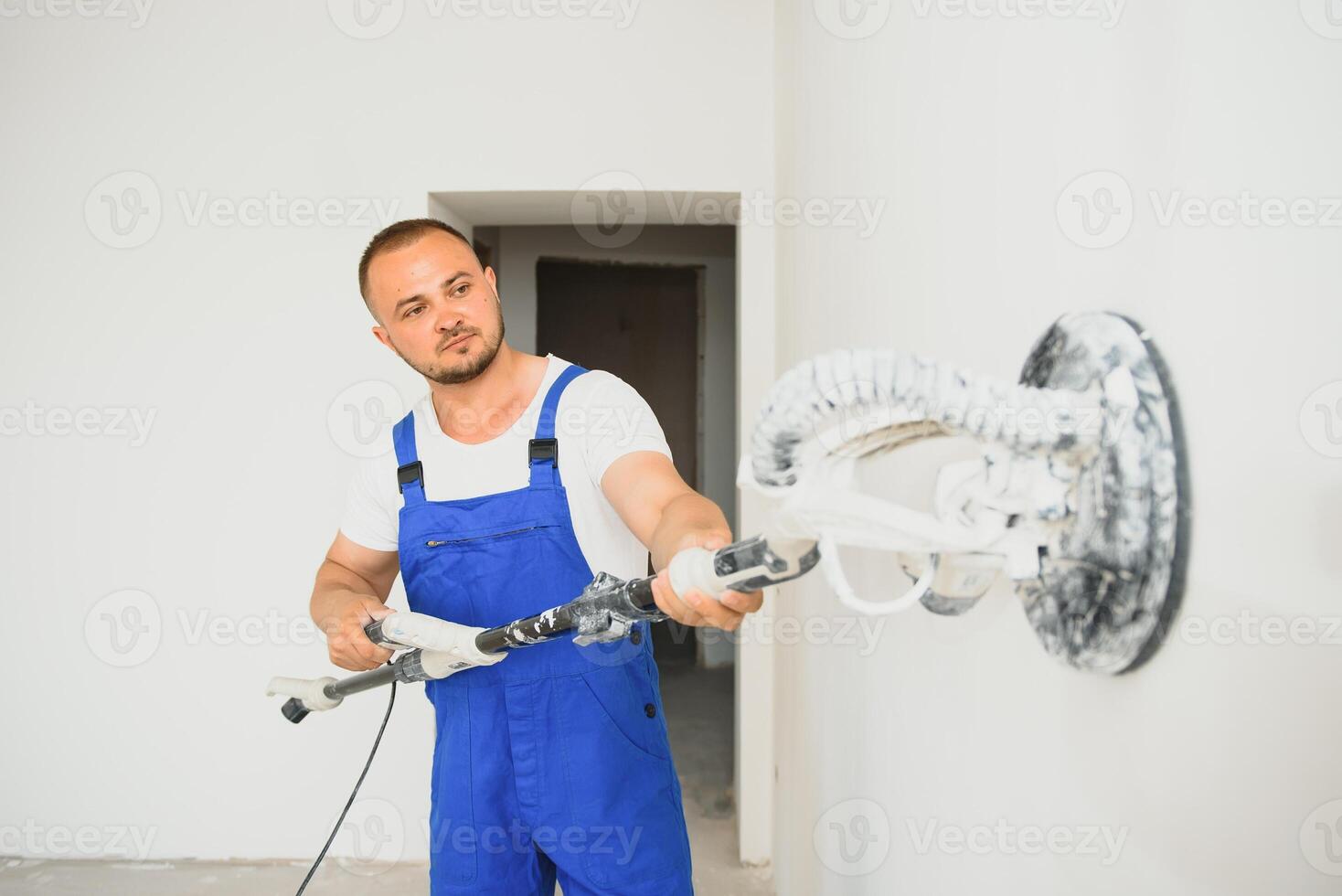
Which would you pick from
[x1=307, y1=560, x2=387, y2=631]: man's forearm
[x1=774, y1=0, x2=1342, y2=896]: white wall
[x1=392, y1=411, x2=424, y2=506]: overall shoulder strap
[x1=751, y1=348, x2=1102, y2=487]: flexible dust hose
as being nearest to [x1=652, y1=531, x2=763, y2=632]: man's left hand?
[x1=774, y1=0, x2=1342, y2=896]: white wall

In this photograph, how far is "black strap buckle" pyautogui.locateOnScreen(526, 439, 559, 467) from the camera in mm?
1367

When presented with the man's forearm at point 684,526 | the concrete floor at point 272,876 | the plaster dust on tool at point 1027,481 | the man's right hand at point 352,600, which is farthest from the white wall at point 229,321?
the plaster dust on tool at point 1027,481

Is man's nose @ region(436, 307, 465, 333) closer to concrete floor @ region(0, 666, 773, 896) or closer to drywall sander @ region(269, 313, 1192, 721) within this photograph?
drywall sander @ region(269, 313, 1192, 721)

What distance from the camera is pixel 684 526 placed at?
1.08 m

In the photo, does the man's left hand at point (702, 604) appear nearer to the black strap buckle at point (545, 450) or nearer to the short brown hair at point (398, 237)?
the black strap buckle at point (545, 450)

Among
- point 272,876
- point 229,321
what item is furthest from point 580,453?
point 272,876

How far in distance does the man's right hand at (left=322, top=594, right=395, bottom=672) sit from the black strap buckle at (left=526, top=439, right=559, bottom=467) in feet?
1.07

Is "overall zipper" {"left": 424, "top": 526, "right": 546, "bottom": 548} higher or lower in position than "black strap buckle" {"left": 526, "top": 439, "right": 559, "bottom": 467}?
lower

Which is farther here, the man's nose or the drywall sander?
the man's nose

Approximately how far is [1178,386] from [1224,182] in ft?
0.36

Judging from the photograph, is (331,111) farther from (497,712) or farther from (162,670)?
(497,712)

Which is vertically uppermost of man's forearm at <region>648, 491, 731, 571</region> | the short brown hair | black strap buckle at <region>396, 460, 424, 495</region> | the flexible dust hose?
→ the short brown hair

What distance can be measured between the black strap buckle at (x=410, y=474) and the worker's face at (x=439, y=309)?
0.44 feet

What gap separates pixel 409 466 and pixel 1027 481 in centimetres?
107
